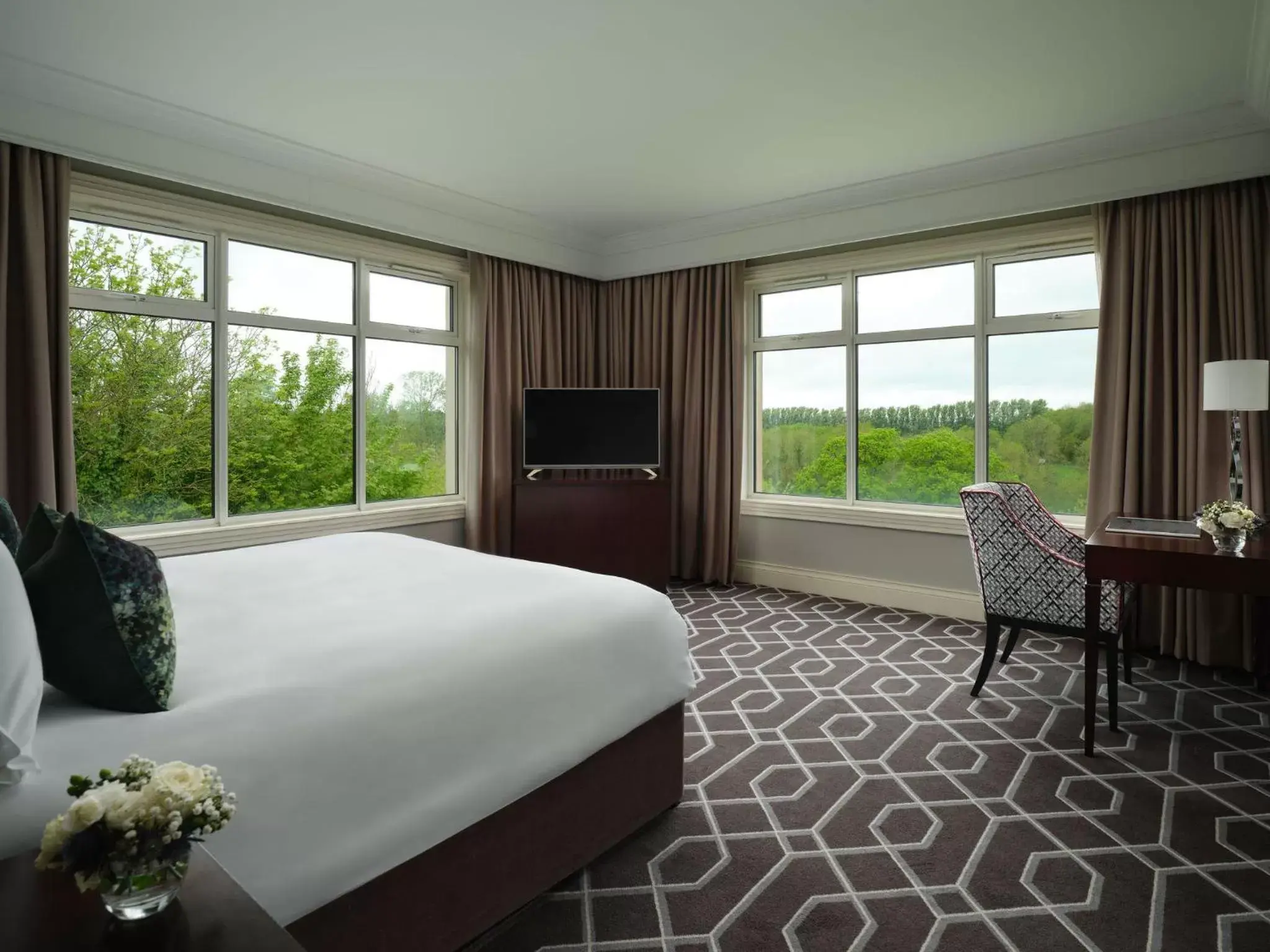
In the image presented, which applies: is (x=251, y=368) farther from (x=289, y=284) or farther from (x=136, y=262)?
(x=136, y=262)

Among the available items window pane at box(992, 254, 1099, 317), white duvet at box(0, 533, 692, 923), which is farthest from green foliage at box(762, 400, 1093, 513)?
white duvet at box(0, 533, 692, 923)

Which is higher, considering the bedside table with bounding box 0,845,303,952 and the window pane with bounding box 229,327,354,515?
the window pane with bounding box 229,327,354,515

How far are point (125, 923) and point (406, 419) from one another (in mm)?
4329

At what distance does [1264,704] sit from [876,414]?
102 inches

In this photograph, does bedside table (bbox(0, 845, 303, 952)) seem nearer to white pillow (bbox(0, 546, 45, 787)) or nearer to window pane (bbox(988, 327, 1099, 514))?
white pillow (bbox(0, 546, 45, 787))

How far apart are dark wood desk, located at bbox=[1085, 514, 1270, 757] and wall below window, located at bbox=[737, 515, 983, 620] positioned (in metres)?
1.65

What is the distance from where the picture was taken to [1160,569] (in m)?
2.54

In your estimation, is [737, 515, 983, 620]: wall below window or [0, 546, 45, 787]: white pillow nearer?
[0, 546, 45, 787]: white pillow

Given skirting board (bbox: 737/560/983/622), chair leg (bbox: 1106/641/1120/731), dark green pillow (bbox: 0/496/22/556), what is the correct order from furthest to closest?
skirting board (bbox: 737/560/983/622)
chair leg (bbox: 1106/641/1120/731)
dark green pillow (bbox: 0/496/22/556)

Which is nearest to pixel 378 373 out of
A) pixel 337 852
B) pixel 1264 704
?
pixel 337 852

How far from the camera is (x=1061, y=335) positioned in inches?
168

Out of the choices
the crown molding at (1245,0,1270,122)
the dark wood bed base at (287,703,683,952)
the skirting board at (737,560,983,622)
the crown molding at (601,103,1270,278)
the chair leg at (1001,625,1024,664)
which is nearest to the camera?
the dark wood bed base at (287,703,683,952)

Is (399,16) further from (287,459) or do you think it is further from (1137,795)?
(1137,795)

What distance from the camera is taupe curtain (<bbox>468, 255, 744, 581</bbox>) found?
513cm
